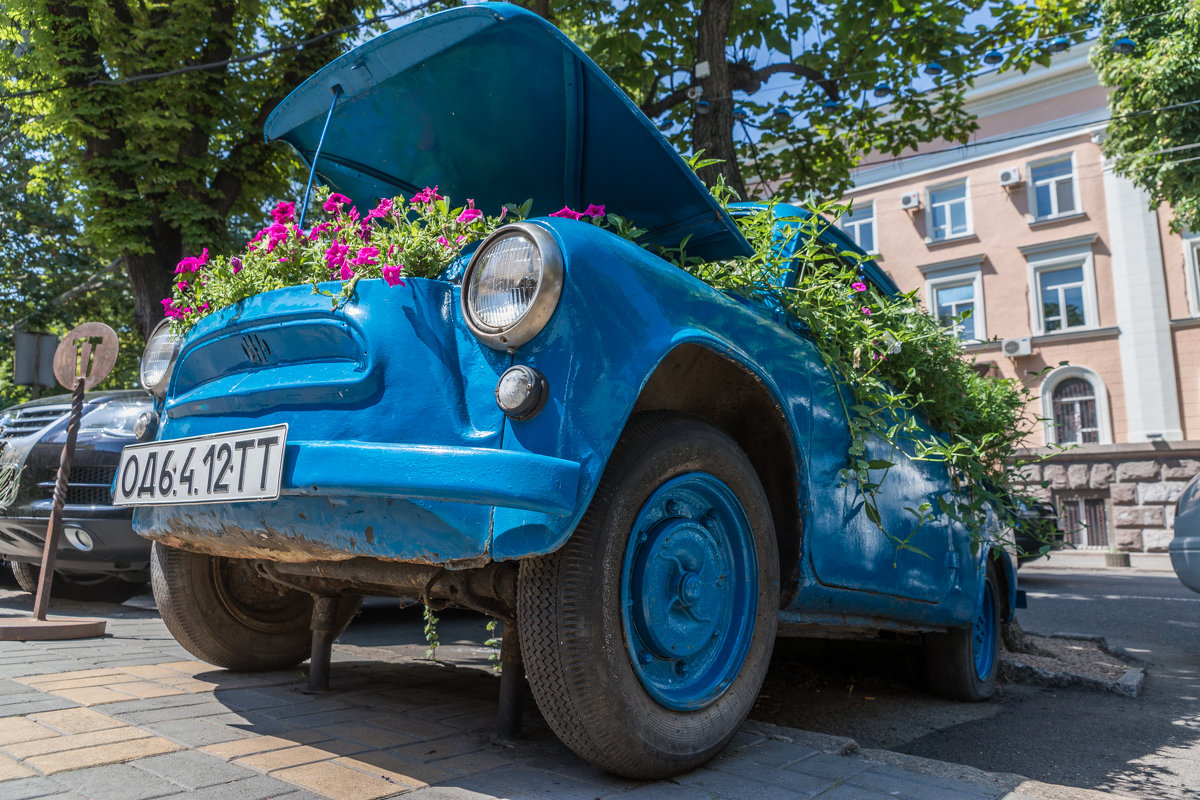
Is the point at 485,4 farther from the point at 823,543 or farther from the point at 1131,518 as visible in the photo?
the point at 1131,518

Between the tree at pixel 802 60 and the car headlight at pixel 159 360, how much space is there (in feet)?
14.5

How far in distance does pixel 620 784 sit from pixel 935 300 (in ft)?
77.1

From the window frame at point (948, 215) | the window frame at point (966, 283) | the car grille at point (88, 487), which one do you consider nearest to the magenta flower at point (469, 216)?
the car grille at point (88, 487)

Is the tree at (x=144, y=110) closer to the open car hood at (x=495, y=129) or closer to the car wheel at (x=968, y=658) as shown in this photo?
the open car hood at (x=495, y=129)

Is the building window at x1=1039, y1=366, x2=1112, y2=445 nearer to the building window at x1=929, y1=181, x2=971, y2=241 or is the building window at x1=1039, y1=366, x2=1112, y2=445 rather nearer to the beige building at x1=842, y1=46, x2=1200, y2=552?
the beige building at x1=842, y1=46, x2=1200, y2=552

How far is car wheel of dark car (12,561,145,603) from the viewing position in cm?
593

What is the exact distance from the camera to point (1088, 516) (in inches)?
752

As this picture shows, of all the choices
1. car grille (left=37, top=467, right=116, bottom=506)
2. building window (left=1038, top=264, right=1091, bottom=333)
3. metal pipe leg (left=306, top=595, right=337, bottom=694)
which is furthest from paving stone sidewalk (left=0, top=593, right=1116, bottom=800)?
building window (left=1038, top=264, right=1091, bottom=333)

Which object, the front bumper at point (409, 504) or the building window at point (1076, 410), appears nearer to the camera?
the front bumper at point (409, 504)

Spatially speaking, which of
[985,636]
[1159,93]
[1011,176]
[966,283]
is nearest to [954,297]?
[966,283]

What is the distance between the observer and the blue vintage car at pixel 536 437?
186 centimetres

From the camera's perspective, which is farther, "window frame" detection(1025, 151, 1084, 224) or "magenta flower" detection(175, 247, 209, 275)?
"window frame" detection(1025, 151, 1084, 224)

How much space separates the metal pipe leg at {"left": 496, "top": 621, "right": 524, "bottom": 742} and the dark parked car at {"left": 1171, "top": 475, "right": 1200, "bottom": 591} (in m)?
4.82

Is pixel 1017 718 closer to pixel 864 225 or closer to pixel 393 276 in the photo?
pixel 393 276
